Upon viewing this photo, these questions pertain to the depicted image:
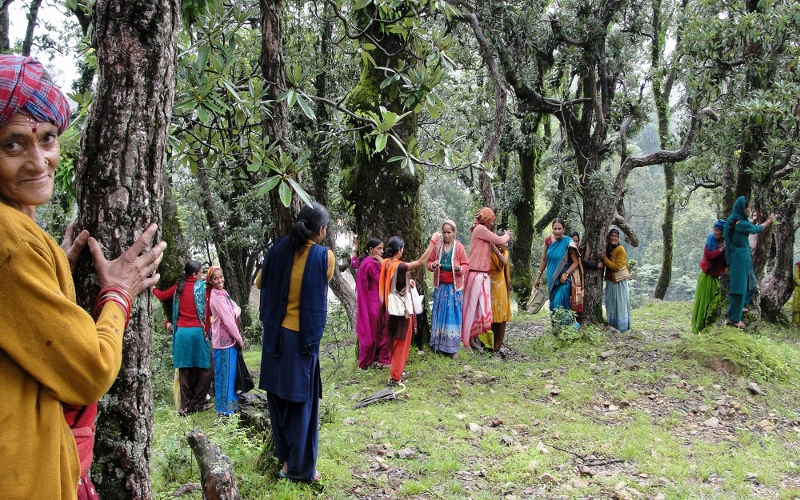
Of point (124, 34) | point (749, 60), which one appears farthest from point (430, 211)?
point (124, 34)

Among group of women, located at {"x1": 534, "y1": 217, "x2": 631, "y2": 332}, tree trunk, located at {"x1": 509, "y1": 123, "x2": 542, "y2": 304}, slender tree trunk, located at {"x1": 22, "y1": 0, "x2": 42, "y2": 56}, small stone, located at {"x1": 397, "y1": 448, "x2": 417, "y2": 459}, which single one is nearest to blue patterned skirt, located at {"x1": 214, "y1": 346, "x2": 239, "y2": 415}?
small stone, located at {"x1": 397, "y1": 448, "x2": 417, "y2": 459}

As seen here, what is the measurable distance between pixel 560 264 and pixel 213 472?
7.34 m

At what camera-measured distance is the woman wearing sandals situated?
4.01 m

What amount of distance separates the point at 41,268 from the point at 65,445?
1.67ft

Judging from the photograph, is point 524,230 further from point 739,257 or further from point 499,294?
point 739,257

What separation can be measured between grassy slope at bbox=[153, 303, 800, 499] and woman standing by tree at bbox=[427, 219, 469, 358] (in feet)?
1.01

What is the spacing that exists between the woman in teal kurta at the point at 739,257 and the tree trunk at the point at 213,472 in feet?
26.1

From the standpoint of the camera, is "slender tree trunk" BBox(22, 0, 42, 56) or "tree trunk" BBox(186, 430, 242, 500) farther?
"slender tree trunk" BBox(22, 0, 42, 56)

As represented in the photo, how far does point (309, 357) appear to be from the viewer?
4.07 meters

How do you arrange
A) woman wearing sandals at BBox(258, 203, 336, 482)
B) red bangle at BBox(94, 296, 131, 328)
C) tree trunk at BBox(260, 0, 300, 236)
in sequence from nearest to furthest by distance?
red bangle at BBox(94, 296, 131, 328), tree trunk at BBox(260, 0, 300, 236), woman wearing sandals at BBox(258, 203, 336, 482)

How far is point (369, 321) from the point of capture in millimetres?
8359

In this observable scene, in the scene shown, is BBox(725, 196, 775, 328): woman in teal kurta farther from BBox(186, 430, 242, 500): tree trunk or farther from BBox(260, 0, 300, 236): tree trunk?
BBox(186, 430, 242, 500): tree trunk

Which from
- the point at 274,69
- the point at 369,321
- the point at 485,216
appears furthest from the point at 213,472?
the point at 485,216

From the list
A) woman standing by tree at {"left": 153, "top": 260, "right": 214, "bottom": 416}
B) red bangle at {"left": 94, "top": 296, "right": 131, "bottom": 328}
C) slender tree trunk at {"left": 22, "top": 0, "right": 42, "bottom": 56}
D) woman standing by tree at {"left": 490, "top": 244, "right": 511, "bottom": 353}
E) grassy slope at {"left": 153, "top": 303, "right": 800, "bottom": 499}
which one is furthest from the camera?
slender tree trunk at {"left": 22, "top": 0, "right": 42, "bottom": 56}
